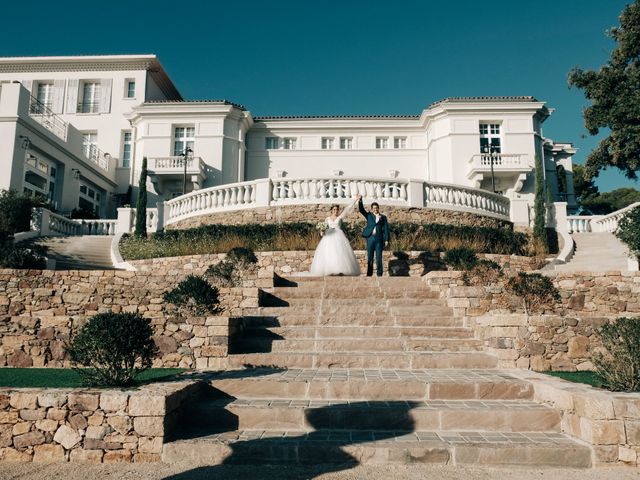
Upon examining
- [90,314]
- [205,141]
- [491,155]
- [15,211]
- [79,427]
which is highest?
[205,141]

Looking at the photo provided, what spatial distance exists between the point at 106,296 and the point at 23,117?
16.3 metres

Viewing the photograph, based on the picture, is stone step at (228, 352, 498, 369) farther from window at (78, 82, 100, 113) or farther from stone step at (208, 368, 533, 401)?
window at (78, 82, 100, 113)

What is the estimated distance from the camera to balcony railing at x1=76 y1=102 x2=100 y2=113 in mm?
29500

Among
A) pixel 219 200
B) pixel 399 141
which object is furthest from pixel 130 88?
pixel 219 200

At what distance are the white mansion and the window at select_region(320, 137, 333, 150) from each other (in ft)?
0.21

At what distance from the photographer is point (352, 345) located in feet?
21.7

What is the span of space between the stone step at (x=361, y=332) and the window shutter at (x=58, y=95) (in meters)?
29.2


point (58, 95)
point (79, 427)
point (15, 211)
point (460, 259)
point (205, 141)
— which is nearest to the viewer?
point (79, 427)

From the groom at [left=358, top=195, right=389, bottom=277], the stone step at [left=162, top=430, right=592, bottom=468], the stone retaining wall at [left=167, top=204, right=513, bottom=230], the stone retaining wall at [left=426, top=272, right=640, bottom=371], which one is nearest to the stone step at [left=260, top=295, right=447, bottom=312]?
the stone retaining wall at [left=426, top=272, right=640, bottom=371]

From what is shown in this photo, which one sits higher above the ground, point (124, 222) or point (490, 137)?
point (490, 137)

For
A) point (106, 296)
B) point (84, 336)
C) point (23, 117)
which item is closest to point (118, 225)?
point (23, 117)

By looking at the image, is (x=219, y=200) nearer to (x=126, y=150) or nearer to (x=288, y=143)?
(x=288, y=143)

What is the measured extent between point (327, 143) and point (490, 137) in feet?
33.0

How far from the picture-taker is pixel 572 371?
6.48m
